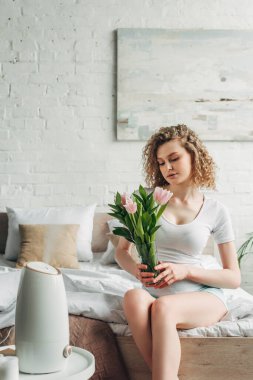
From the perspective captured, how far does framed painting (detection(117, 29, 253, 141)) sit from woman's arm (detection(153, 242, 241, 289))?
191 centimetres

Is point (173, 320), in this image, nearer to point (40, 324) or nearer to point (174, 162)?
point (40, 324)

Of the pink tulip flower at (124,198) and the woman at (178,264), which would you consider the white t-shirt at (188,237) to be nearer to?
the woman at (178,264)

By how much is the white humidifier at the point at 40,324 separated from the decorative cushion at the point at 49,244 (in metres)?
1.72

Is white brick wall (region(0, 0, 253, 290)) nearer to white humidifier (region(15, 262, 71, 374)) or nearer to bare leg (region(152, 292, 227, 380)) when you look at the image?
bare leg (region(152, 292, 227, 380))

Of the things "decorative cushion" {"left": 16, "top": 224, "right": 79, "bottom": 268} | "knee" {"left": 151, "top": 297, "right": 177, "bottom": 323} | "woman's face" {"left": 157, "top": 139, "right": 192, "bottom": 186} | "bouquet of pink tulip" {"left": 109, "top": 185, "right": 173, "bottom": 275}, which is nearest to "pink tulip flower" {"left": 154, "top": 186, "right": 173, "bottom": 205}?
"bouquet of pink tulip" {"left": 109, "top": 185, "right": 173, "bottom": 275}

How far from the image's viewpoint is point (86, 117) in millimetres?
3879

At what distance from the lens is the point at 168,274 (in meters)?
1.85

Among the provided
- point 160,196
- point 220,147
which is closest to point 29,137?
point 220,147

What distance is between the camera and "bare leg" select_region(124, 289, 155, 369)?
1763mm

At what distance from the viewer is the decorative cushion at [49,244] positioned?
316 cm

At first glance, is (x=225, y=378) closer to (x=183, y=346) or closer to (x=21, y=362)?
(x=183, y=346)

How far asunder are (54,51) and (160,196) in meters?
2.48

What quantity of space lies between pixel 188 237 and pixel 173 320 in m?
0.41

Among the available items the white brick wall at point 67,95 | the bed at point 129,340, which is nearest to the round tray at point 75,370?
the bed at point 129,340
